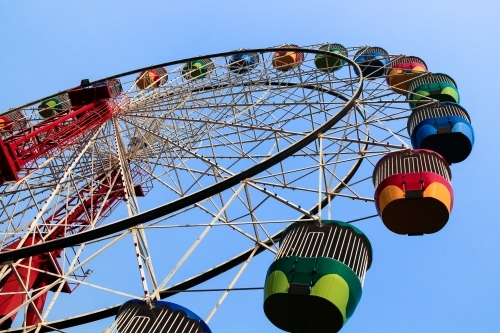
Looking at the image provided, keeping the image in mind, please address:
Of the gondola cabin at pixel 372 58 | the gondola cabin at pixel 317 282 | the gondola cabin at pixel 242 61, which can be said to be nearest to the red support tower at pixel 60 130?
the gondola cabin at pixel 242 61

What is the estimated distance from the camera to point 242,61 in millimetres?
17406

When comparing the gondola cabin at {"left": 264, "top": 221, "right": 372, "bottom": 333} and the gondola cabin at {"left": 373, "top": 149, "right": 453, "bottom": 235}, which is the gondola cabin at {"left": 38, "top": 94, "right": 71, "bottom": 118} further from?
the gondola cabin at {"left": 264, "top": 221, "right": 372, "bottom": 333}

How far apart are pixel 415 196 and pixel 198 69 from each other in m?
10.2

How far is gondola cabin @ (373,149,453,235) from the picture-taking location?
8.65 m

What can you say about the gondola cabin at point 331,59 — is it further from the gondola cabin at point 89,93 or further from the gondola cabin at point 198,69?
the gondola cabin at point 89,93

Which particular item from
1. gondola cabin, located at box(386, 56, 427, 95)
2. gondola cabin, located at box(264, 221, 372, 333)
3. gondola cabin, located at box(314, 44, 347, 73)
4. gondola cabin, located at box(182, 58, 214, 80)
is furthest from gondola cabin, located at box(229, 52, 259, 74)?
gondola cabin, located at box(264, 221, 372, 333)

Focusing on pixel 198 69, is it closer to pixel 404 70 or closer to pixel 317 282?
pixel 404 70

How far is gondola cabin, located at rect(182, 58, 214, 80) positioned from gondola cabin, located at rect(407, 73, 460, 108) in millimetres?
6167

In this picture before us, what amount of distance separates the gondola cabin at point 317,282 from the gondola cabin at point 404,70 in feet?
28.9

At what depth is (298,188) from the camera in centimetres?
1013

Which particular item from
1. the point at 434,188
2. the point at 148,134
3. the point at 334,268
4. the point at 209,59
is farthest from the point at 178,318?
the point at 209,59

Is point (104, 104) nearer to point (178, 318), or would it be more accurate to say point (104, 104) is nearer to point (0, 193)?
point (0, 193)

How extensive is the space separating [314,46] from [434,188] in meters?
9.39

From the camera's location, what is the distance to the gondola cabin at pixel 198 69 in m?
17.1
